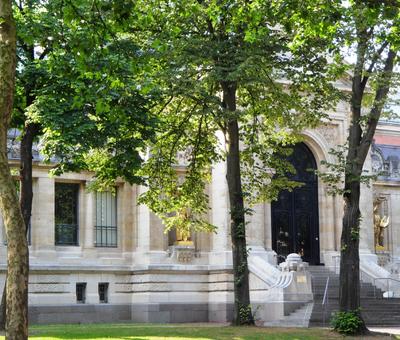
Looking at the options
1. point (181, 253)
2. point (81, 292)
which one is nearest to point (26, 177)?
point (81, 292)

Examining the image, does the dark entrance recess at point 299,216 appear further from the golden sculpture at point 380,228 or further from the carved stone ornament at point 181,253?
the golden sculpture at point 380,228

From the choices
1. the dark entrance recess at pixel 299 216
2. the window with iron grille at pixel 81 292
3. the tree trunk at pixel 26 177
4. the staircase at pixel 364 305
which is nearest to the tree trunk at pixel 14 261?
the tree trunk at pixel 26 177

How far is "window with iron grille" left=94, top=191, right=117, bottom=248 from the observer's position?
36.9 meters

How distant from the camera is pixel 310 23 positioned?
824 inches

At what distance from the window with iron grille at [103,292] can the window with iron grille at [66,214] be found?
6.47 feet

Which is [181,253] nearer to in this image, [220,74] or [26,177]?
[26,177]

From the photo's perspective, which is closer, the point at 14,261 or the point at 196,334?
the point at 14,261

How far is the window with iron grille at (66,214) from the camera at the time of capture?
36000 millimetres

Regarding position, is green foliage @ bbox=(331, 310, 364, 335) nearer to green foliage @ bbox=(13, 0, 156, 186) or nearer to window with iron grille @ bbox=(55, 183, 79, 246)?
green foliage @ bbox=(13, 0, 156, 186)

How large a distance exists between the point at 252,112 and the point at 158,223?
32.7 feet

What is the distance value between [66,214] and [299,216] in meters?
10.3

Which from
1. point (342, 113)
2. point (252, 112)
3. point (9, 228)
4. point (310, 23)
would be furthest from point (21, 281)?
point (342, 113)

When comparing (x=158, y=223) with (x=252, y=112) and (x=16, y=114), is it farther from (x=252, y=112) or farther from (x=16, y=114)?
(x=16, y=114)

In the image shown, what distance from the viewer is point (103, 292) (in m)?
36.3
